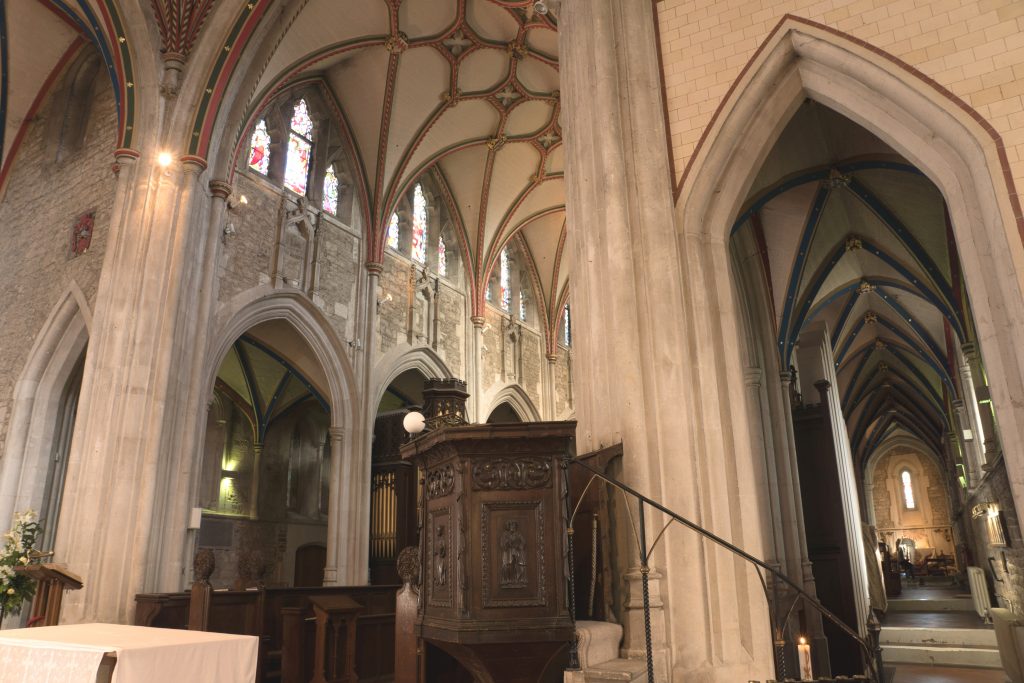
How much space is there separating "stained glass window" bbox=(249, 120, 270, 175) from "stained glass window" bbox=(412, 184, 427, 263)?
4.05 meters

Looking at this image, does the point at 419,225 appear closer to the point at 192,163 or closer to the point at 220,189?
the point at 220,189

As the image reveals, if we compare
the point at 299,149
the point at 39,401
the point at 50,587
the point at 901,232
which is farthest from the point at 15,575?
the point at 901,232

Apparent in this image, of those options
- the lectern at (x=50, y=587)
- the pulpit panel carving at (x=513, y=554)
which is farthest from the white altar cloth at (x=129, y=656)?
the lectern at (x=50, y=587)

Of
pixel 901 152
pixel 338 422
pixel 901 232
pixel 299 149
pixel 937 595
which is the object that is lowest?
pixel 937 595

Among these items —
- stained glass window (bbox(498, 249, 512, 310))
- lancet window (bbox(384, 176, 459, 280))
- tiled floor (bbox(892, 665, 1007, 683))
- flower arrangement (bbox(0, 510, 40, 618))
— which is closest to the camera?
flower arrangement (bbox(0, 510, 40, 618))

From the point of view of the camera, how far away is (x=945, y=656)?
12.5 meters

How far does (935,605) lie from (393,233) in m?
18.0

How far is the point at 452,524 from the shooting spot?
14.0ft

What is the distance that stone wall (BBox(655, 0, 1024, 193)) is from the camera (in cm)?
511

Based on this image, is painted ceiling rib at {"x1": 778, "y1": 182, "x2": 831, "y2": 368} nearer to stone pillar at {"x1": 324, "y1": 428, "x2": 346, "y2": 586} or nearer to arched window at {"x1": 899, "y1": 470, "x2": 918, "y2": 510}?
stone pillar at {"x1": 324, "y1": 428, "x2": 346, "y2": 586}

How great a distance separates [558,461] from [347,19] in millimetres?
10260

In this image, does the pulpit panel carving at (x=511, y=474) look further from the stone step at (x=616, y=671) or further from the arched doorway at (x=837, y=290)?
the arched doorway at (x=837, y=290)

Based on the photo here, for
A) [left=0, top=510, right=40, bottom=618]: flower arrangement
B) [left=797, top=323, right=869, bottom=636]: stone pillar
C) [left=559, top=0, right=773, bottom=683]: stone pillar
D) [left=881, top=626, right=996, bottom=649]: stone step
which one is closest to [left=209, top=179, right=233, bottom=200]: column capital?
[left=0, top=510, right=40, bottom=618]: flower arrangement

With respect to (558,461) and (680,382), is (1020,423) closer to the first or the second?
(680,382)
